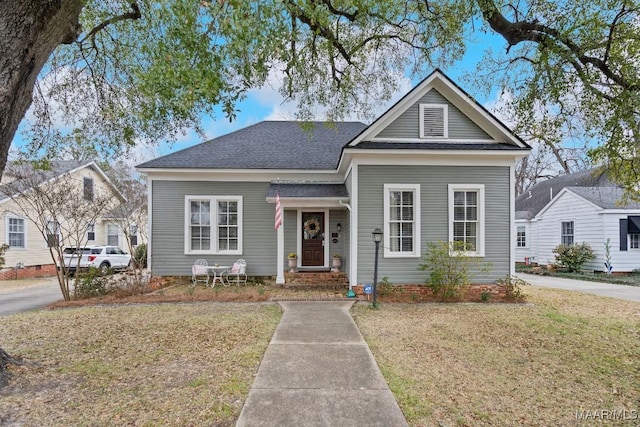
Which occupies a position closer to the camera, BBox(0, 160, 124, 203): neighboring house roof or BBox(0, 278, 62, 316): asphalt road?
BBox(0, 278, 62, 316): asphalt road

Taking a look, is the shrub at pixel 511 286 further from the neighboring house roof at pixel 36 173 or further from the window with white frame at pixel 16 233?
the window with white frame at pixel 16 233

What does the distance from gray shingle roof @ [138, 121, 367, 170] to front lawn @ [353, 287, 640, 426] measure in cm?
604

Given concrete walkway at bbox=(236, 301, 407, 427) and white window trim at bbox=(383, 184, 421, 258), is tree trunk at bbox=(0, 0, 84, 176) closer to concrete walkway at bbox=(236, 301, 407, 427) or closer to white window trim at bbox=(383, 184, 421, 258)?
concrete walkway at bbox=(236, 301, 407, 427)

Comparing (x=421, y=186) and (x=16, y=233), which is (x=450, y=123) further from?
(x=16, y=233)

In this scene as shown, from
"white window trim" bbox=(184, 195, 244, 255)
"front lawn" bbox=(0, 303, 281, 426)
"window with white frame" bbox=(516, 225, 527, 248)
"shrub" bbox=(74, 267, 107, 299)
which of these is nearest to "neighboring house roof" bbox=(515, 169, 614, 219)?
"window with white frame" bbox=(516, 225, 527, 248)

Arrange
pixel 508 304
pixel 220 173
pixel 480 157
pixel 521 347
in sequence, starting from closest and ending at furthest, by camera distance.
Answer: pixel 521 347 < pixel 508 304 < pixel 480 157 < pixel 220 173

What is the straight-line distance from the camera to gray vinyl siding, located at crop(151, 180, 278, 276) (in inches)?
437

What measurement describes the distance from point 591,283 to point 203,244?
15313 millimetres

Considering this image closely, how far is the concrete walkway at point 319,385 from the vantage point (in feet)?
10.3

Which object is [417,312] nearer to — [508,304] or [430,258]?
[430,258]

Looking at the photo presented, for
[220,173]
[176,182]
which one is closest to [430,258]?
[220,173]

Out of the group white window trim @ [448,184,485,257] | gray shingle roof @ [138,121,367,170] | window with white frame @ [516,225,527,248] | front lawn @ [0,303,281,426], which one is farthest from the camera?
window with white frame @ [516,225,527,248]

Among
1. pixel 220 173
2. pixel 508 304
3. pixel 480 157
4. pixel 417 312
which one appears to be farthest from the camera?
pixel 220 173

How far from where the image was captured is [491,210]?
920 centimetres
